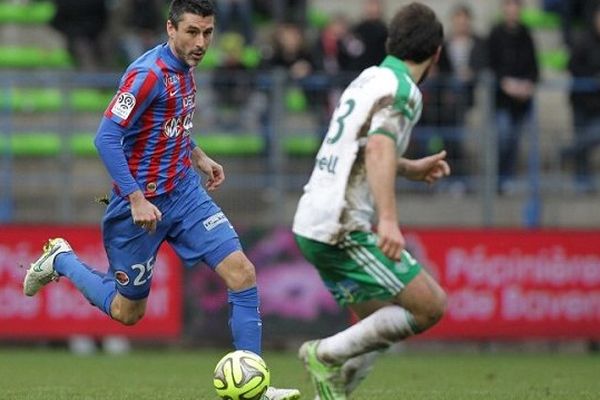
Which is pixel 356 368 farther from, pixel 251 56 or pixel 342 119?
pixel 251 56

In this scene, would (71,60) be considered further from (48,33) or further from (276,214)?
(276,214)

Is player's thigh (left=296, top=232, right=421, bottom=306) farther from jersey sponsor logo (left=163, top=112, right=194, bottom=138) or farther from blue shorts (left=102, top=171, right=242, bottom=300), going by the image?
jersey sponsor logo (left=163, top=112, right=194, bottom=138)

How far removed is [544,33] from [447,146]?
5.14 metres

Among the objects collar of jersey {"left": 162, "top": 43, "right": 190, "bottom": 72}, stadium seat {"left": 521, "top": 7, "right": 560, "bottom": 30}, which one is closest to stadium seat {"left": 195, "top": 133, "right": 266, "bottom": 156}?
stadium seat {"left": 521, "top": 7, "right": 560, "bottom": 30}

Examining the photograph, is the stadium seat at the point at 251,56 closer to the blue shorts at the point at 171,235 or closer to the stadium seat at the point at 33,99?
the stadium seat at the point at 33,99

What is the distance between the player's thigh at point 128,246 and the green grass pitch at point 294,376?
874mm

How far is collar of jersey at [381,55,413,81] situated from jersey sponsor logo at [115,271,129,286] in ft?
8.68

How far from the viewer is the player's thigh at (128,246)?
394 inches

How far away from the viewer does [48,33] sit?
65.3 feet

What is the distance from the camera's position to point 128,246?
1005cm

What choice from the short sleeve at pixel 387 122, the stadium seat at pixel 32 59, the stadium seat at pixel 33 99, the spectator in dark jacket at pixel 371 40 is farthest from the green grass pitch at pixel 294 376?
the stadium seat at pixel 32 59

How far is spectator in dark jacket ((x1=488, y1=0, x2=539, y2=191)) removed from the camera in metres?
17.3

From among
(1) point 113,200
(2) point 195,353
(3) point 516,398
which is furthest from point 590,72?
(1) point 113,200

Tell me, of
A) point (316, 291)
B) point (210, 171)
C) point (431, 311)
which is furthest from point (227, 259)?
point (316, 291)
